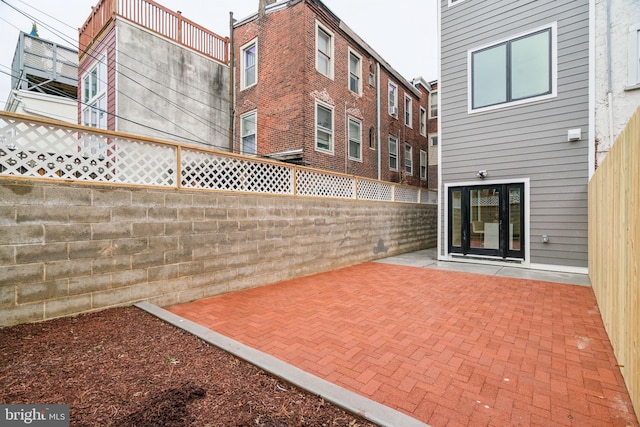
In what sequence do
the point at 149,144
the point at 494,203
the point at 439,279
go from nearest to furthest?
the point at 149,144, the point at 439,279, the point at 494,203

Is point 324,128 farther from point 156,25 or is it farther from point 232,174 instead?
point 156,25

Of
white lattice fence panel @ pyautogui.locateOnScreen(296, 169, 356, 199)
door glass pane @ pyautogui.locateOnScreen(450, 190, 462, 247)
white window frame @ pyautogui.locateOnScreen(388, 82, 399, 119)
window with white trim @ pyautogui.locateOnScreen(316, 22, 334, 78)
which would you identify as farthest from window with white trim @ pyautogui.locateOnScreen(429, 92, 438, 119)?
white lattice fence panel @ pyautogui.locateOnScreen(296, 169, 356, 199)

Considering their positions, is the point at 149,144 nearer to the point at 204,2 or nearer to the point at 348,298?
the point at 348,298

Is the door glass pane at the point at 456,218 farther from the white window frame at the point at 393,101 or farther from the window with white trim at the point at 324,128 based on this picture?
the white window frame at the point at 393,101

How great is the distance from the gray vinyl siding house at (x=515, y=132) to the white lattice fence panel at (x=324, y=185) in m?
2.64

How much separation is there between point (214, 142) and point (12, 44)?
1059cm

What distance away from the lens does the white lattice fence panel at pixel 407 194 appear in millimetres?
9659

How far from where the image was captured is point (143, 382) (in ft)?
7.02

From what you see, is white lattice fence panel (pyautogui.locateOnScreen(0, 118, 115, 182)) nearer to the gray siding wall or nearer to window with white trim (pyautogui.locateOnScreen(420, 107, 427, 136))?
the gray siding wall

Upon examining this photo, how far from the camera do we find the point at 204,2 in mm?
10094

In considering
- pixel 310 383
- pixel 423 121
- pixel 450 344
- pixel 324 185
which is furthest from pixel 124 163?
pixel 423 121

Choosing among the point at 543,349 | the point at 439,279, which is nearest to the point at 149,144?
the point at 543,349

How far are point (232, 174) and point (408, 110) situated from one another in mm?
12350

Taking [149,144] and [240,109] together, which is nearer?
[149,144]
